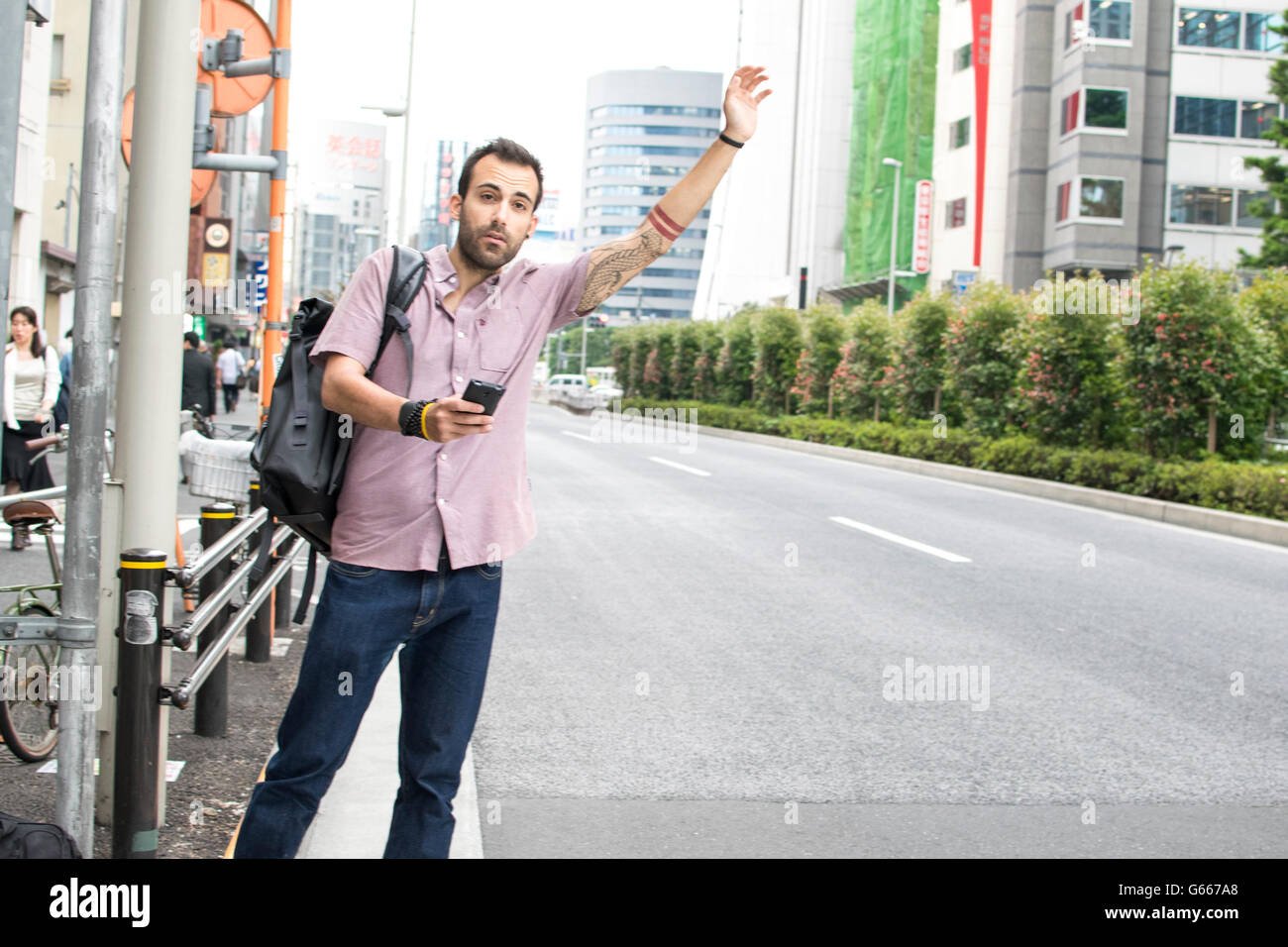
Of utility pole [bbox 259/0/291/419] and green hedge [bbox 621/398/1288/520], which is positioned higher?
utility pole [bbox 259/0/291/419]

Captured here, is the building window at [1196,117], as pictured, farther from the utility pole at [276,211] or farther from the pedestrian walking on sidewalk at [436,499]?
the pedestrian walking on sidewalk at [436,499]

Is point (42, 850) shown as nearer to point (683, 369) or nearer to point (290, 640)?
point (290, 640)

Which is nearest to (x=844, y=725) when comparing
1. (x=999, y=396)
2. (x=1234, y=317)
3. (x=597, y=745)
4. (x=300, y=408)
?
(x=597, y=745)

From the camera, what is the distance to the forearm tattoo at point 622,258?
302cm

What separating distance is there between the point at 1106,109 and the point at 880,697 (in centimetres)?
4234

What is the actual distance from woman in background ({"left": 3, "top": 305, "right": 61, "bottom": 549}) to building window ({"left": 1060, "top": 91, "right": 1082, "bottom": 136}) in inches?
1575

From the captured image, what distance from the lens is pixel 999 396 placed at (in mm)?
22969

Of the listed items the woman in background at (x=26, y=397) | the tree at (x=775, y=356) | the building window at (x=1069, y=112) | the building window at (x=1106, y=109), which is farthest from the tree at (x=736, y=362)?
the woman in background at (x=26, y=397)

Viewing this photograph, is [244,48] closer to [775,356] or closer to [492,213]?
[492,213]

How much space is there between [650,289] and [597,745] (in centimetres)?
16660

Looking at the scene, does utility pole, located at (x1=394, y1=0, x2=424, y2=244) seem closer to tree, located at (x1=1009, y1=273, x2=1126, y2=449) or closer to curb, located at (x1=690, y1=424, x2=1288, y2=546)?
curb, located at (x1=690, y1=424, x2=1288, y2=546)

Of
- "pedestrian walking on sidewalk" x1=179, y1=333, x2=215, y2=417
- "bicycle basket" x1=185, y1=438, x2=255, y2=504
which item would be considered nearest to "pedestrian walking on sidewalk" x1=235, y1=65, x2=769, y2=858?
"bicycle basket" x1=185, y1=438, x2=255, y2=504

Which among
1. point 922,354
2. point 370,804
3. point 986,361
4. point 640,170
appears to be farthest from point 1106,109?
point 640,170

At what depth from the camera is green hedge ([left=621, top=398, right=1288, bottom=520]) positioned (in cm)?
1460
